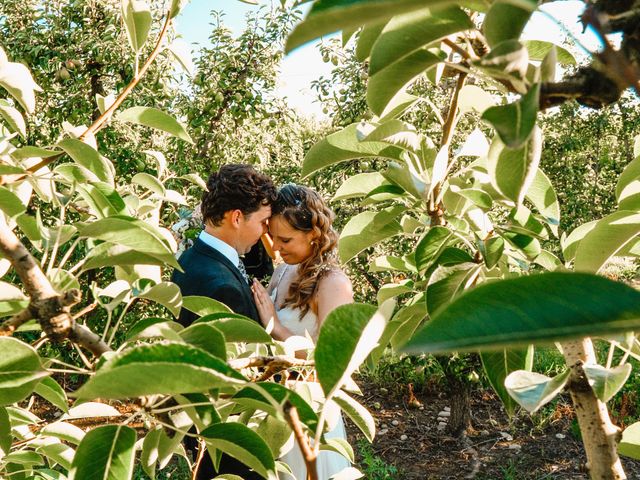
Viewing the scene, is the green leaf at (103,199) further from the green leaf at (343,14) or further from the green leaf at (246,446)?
the green leaf at (343,14)

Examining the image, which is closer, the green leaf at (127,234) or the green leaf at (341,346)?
the green leaf at (341,346)

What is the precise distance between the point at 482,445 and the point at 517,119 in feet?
16.6

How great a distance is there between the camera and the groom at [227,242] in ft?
10.1

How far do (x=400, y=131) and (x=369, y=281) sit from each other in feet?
16.5

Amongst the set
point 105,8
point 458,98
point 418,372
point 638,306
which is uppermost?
point 105,8

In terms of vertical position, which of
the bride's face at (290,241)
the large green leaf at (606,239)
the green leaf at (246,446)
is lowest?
the bride's face at (290,241)

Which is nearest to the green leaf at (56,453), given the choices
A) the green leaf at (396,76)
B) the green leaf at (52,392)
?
Result: the green leaf at (52,392)

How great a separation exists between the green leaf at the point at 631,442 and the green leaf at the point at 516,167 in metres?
0.36

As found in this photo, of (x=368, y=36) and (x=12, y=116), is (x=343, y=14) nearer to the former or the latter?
(x=368, y=36)

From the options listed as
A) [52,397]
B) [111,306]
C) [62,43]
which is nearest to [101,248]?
[111,306]

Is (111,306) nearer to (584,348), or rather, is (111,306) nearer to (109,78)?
(584,348)

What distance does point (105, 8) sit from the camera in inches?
236

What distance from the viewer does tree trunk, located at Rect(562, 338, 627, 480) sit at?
670 mm

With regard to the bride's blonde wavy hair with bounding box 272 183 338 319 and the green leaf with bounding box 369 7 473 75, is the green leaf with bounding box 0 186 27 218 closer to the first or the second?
the green leaf with bounding box 369 7 473 75
